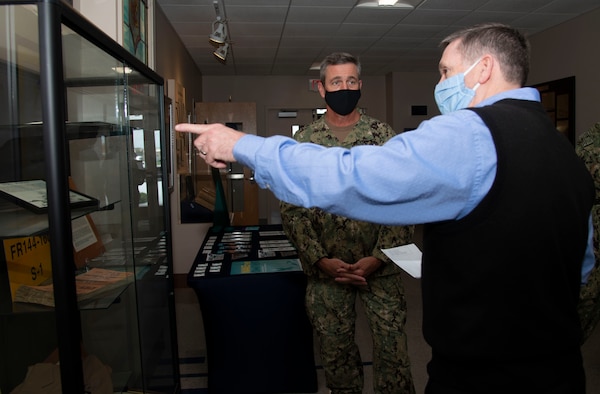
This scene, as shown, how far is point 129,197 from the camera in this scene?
167cm

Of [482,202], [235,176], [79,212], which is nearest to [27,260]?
[79,212]

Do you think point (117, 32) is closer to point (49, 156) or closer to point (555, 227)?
point (49, 156)

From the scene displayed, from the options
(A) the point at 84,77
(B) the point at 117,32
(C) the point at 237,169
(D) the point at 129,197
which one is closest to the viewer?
(A) the point at 84,77

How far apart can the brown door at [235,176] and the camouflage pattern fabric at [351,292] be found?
5.61 ft

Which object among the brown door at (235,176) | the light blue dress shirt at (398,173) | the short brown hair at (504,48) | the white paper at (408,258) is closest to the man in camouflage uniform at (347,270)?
the white paper at (408,258)

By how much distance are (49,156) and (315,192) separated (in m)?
0.54

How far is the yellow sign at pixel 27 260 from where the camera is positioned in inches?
46.9

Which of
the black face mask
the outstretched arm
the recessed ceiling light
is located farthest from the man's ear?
the recessed ceiling light

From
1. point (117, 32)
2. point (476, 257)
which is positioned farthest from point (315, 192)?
point (117, 32)

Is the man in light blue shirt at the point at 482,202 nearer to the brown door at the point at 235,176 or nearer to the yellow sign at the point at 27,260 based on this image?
the yellow sign at the point at 27,260

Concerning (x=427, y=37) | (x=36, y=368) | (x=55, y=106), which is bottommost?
(x=36, y=368)

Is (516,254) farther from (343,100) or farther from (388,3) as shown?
(388,3)

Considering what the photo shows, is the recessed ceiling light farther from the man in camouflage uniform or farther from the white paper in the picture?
the white paper

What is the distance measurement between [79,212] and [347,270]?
1120 mm
